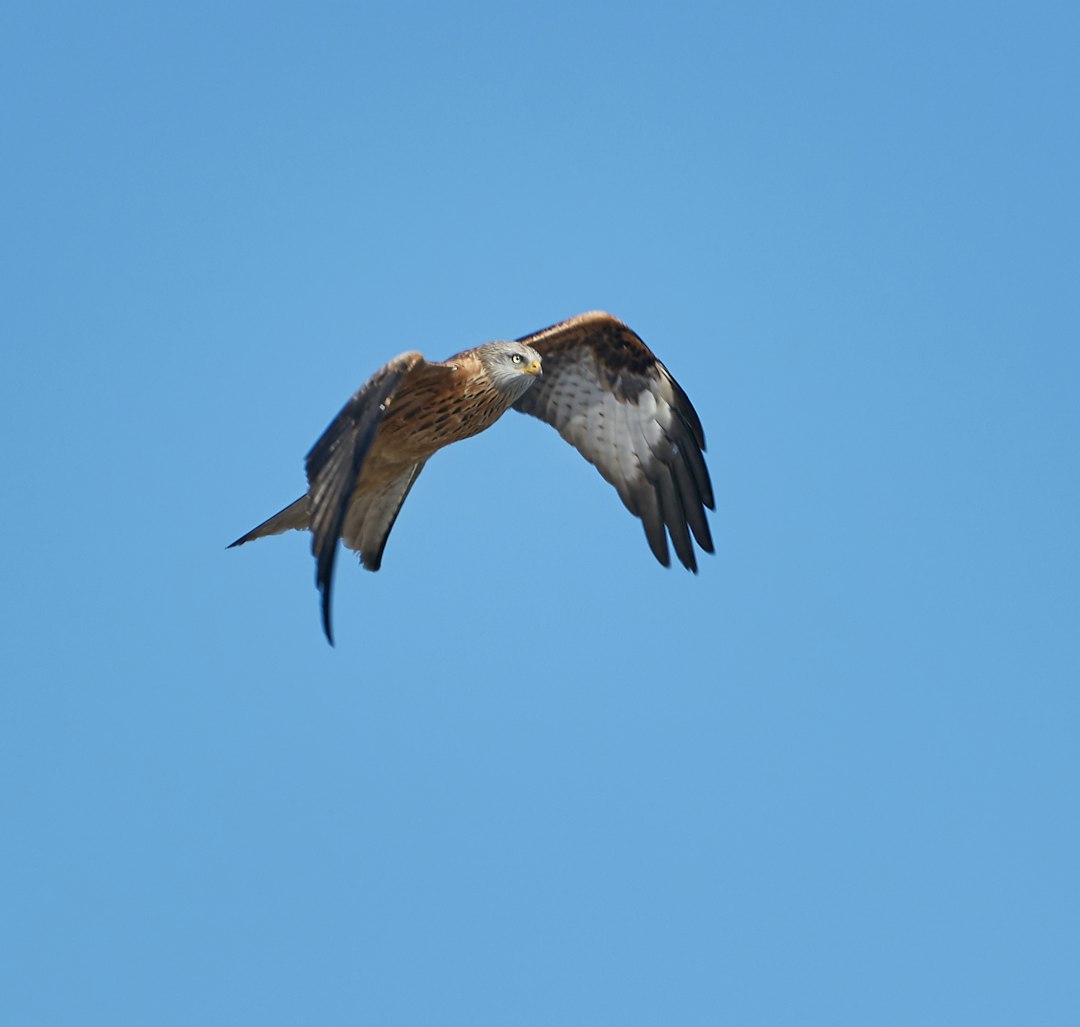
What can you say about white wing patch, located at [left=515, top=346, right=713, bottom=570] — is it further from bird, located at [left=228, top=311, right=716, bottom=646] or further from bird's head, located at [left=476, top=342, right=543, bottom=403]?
bird's head, located at [left=476, top=342, right=543, bottom=403]

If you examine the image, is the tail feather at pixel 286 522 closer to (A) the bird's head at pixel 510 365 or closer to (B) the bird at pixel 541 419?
(B) the bird at pixel 541 419

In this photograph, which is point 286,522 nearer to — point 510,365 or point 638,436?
point 510,365

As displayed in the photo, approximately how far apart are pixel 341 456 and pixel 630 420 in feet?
12.1

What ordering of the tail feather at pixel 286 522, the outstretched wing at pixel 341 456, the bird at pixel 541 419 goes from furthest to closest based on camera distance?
the tail feather at pixel 286 522, the bird at pixel 541 419, the outstretched wing at pixel 341 456

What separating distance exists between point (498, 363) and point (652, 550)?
2.11 m

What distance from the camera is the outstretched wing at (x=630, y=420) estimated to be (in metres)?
12.7

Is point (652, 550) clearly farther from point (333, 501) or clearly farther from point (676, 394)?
point (333, 501)

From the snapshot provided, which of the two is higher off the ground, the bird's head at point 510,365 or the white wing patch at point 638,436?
the bird's head at point 510,365

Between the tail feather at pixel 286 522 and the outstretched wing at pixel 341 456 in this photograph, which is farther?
the tail feather at pixel 286 522

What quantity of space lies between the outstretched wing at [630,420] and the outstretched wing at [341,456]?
2.44 metres

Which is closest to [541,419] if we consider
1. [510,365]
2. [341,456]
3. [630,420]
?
[630,420]

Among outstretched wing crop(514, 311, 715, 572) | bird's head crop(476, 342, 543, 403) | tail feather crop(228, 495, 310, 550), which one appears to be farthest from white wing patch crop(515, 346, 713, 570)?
tail feather crop(228, 495, 310, 550)

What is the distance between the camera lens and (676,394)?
1296cm

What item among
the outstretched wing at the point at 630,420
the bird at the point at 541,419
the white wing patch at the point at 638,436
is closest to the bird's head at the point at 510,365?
the bird at the point at 541,419
